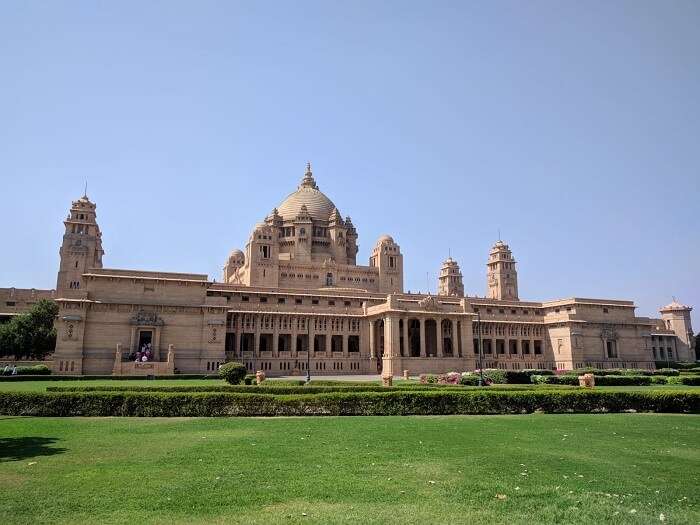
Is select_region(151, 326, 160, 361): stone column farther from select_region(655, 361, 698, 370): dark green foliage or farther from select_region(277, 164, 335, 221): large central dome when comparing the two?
select_region(655, 361, 698, 370): dark green foliage

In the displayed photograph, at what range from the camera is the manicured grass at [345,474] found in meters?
8.84

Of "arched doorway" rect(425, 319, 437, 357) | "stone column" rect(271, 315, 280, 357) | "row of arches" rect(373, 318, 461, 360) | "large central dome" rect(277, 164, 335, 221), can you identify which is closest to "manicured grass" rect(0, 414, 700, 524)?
"stone column" rect(271, 315, 280, 357)

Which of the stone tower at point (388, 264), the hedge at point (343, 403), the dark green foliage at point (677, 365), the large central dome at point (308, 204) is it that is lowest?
the hedge at point (343, 403)

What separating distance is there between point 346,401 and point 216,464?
36.1 feet

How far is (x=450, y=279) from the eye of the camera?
368 ft

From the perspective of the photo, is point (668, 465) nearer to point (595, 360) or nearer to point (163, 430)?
point (163, 430)

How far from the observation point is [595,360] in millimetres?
76312

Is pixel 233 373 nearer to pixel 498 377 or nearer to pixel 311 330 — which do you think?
pixel 498 377

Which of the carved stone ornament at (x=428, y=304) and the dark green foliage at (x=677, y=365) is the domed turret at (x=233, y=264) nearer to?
the carved stone ornament at (x=428, y=304)

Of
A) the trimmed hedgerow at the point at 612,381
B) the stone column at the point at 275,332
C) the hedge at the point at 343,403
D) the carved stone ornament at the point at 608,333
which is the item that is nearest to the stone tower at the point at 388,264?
the stone column at the point at 275,332

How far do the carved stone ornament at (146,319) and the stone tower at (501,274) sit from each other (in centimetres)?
6371

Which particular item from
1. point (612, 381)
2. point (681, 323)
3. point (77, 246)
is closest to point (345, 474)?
point (612, 381)

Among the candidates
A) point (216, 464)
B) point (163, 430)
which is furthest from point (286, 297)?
point (216, 464)

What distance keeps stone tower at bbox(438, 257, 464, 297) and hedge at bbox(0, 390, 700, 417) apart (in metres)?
85.3
